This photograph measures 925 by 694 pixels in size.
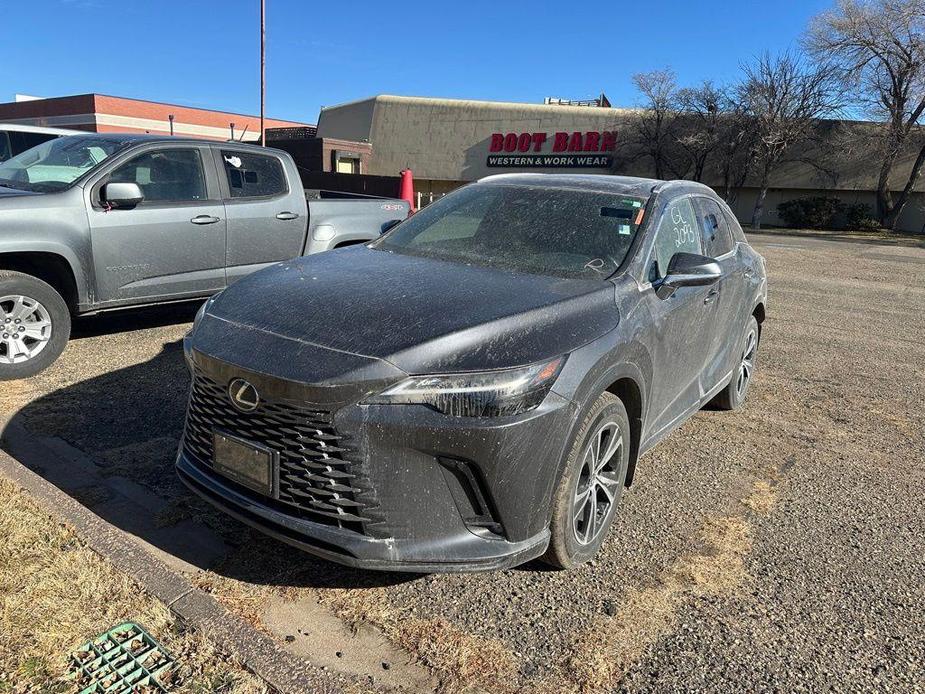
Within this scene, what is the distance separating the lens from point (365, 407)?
8.14 ft

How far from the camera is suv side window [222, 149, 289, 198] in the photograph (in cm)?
671

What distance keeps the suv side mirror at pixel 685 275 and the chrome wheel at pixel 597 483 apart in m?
0.84

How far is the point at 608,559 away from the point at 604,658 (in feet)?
2.43

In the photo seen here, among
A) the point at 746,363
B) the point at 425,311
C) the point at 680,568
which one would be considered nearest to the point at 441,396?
the point at 425,311

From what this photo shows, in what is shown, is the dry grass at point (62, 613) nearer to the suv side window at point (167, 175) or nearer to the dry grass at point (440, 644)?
the dry grass at point (440, 644)

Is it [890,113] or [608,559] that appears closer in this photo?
[608,559]

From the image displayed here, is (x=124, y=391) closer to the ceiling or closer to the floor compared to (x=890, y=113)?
closer to the floor

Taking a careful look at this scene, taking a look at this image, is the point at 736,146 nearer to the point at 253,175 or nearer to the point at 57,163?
the point at 253,175

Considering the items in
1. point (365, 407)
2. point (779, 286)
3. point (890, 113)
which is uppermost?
point (890, 113)

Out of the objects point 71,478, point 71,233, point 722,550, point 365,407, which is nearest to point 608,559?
point 722,550

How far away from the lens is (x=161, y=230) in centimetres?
599

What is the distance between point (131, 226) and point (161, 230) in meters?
0.26

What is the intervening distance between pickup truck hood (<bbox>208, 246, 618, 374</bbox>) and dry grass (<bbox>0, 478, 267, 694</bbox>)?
3.70 feet

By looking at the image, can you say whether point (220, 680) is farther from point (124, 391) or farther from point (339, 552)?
point (124, 391)
